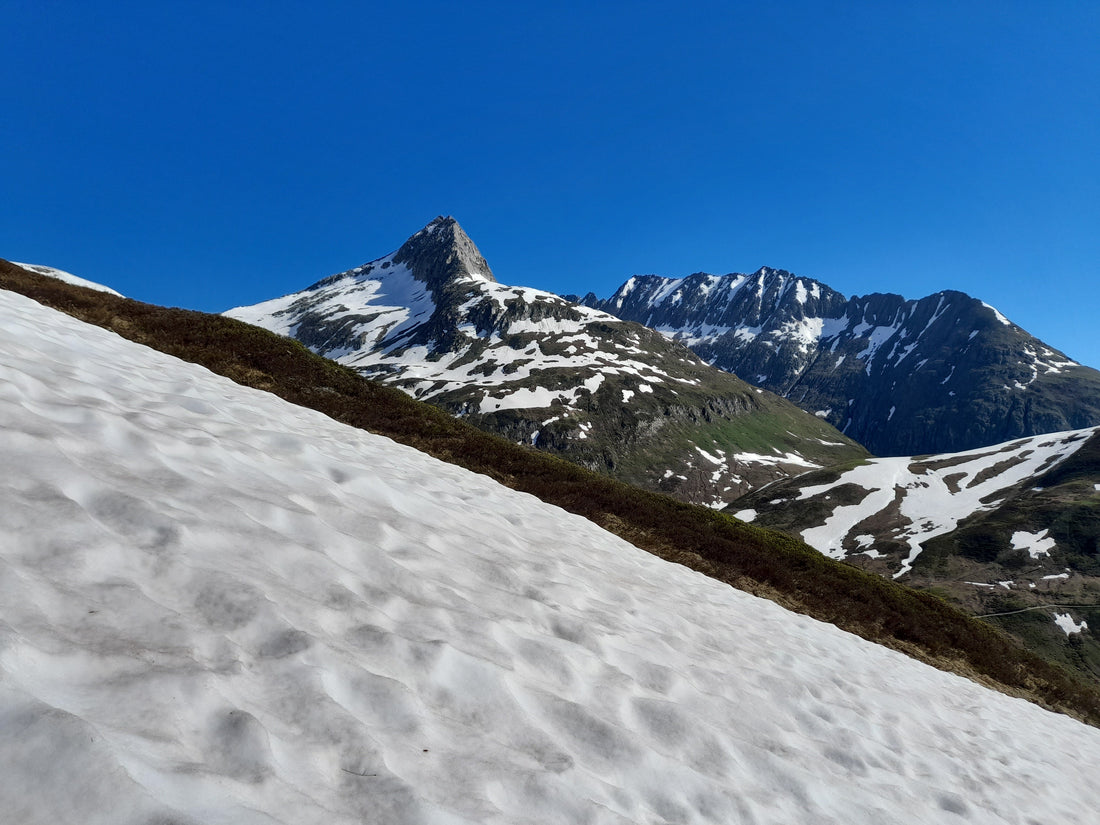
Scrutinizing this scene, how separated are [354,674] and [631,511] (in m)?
17.4

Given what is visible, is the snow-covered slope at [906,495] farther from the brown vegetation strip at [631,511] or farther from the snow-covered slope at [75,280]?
the snow-covered slope at [75,280]

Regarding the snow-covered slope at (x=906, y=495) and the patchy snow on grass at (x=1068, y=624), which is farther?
the snow-covered slope at (x=906, y=495)

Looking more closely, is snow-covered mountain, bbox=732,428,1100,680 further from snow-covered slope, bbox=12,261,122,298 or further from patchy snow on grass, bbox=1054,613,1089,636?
snow-covered slope, bbox=12,261,122,298

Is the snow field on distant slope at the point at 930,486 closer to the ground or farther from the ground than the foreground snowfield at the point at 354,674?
farther from the ground

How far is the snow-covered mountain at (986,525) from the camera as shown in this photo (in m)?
69.7

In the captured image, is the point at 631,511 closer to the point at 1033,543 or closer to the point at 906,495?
the point at 1033,543

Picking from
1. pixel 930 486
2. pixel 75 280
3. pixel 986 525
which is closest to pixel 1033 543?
pixel 986 525

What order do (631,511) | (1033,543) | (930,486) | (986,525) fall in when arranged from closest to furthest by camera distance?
(631,511) < (1033,543) < (986,525) < (930,486)

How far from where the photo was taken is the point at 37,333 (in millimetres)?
10531

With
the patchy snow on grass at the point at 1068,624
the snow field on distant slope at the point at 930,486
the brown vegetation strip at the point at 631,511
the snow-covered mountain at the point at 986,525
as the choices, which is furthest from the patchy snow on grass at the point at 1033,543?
the brown vegetation strip at the point at 631,511

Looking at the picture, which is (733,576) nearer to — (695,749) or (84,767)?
(695,749)

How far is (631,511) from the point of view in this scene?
20469mm

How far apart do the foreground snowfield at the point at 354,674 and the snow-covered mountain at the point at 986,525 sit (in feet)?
257

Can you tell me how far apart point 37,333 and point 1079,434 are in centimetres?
19016
